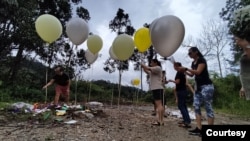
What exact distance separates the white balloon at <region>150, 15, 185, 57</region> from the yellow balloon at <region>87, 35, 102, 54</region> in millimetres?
2890

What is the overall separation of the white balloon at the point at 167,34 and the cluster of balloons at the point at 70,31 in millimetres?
2818

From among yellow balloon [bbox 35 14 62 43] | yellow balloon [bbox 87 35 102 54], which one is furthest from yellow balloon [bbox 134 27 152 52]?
yellow balloon [bbox 35 14 62 43]

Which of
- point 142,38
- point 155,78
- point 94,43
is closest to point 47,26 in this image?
point 94,43

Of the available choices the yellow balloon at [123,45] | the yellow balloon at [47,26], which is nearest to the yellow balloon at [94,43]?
the yellow balloon at [47,26]

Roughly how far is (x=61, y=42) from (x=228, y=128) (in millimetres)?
15661

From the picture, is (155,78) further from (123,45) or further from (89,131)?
(89,131)

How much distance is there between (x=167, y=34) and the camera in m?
5.02

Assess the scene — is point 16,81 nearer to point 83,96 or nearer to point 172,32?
point 83,96

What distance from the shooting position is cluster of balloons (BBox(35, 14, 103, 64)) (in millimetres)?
7062

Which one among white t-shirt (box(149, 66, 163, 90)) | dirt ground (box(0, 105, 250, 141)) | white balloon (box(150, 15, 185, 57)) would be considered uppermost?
white balloon (box(150, 15, 185, 57))

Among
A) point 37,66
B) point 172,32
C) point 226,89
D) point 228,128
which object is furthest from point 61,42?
point 228,128

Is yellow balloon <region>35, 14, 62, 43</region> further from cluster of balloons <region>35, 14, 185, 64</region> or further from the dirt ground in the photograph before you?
the dirt ground

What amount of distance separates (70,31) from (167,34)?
327 cm

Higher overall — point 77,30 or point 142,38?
point 77,30
